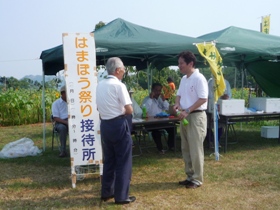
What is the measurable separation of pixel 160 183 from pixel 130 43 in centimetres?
246

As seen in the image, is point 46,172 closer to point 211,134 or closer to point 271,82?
point 211,134

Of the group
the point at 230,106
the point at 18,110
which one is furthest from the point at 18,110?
the point at 230,106

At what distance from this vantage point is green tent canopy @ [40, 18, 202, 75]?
554 cm

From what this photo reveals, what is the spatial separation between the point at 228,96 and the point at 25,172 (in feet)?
14.4

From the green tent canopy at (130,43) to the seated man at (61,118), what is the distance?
0.77 metres

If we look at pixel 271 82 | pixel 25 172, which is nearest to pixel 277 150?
pixel 271 82

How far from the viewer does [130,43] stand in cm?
568

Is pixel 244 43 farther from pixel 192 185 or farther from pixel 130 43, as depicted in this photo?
pixel 192 185

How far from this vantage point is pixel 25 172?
17.6 ft

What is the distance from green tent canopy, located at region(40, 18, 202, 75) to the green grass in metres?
1.93

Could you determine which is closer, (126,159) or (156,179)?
(126,159)

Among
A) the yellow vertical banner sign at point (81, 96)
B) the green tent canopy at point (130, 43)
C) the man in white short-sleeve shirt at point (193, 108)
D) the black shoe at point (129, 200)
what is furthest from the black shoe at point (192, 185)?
the green tent canopy at point (130, 43)

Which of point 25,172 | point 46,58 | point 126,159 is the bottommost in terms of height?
point 25,172

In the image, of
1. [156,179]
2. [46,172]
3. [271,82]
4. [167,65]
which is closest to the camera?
Result: [156,179]
